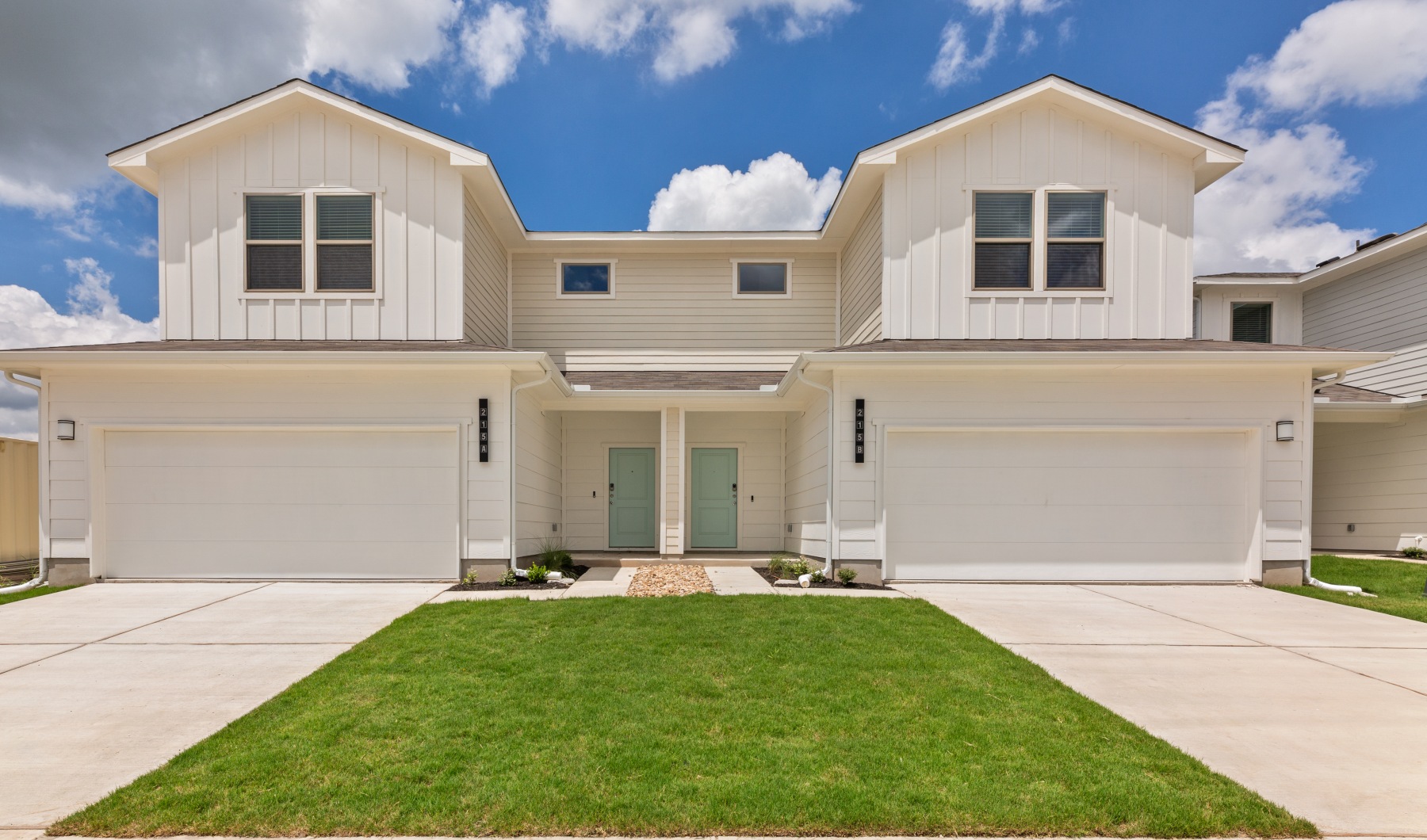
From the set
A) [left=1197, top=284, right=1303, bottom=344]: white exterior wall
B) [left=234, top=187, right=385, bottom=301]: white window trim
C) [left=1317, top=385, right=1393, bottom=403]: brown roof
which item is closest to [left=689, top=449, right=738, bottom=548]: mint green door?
[left=234, top=187, right=385, bottom=301]: white window trim

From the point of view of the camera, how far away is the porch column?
32.7 feet

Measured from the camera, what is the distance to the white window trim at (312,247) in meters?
9.05

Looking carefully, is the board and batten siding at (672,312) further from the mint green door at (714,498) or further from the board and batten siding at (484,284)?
the mint green door at (714,498)

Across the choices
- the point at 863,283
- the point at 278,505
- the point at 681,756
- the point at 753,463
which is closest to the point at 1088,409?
the point at 863,283

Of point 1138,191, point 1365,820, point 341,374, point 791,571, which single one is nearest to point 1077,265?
point 1138,191

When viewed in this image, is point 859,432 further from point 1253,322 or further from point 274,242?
point 1253,322

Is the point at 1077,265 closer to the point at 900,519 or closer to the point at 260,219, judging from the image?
the point at 900,519

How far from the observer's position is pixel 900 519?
26.3 feet

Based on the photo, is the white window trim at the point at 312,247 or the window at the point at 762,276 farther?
the window at the point at 762,276

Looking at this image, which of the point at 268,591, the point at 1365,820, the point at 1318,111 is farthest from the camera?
the point at 1318,111

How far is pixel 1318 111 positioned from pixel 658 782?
20.9 metres

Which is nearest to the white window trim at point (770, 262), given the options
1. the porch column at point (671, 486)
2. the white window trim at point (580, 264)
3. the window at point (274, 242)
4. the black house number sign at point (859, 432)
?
the white window trim at point (580, 264)

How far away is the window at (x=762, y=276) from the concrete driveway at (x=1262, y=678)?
6166 millimetres

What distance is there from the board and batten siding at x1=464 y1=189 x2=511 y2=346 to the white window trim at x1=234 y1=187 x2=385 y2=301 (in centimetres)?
113
